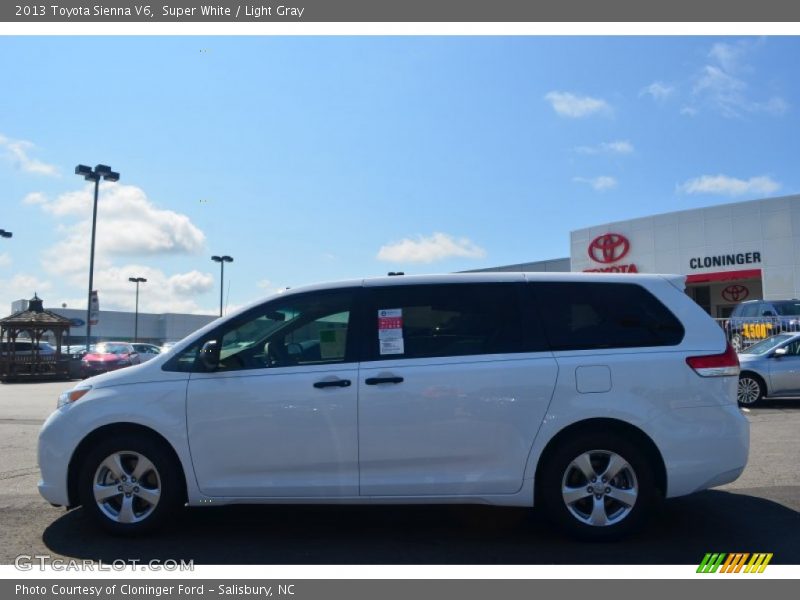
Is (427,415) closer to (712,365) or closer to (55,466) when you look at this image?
(712,365)

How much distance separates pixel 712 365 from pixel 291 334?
3023mm

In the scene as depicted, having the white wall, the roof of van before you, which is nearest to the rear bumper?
the roof of van

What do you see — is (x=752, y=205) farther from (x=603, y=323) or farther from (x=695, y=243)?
(x=603, y=323)

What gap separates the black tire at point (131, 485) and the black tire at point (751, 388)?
36.5ft

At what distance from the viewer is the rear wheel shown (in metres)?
12.7

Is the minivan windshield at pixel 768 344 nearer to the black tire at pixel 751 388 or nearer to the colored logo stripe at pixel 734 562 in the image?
the black tire at pixel 751 388

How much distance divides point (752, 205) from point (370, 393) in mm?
29205

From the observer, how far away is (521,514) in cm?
557

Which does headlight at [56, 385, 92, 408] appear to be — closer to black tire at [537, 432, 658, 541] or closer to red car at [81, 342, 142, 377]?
black tire at [537, 432, 658, 541]

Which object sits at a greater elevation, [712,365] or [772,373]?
[712,365]

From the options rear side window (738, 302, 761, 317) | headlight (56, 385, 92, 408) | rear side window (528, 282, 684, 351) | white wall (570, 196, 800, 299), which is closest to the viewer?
rear side window (528, 282, 684, 351)

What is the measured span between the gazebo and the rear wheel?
2405cm

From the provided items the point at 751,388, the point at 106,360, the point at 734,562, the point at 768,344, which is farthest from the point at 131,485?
the point at 106,360

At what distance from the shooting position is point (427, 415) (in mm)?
4723
